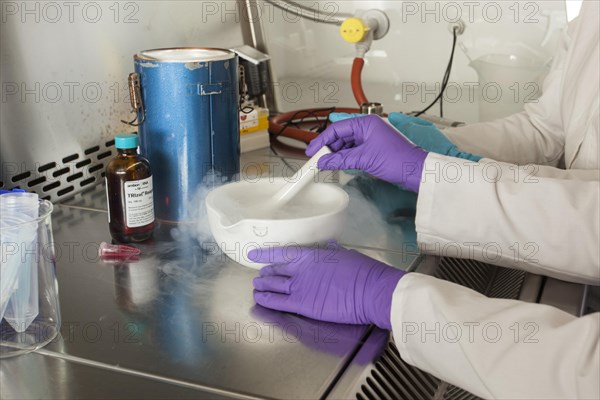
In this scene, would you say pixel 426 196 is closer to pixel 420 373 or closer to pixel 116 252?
pixel 420 373

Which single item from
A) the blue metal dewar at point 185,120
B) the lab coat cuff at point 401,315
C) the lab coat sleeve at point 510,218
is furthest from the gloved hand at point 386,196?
the lab coat cuff at point 401,315

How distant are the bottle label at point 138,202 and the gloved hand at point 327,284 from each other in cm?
27

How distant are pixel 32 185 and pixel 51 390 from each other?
0.71 metres

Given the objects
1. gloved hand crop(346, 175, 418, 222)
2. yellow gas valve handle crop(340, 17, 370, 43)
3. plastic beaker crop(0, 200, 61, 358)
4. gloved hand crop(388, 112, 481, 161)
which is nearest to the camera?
plastic beaker crop(0, 200, 61, 358)

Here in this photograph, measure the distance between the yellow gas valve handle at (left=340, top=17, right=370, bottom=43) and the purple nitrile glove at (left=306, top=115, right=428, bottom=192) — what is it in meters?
0.79

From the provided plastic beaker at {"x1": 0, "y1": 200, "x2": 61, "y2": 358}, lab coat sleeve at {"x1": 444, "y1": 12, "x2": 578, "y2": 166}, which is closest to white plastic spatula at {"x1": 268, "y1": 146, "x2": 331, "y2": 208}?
plastic beaker at {"x1": 0, "y1": 200, "x2": 61, "y2": 358}

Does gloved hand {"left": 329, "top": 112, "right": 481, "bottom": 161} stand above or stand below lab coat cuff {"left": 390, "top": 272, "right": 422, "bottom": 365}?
above

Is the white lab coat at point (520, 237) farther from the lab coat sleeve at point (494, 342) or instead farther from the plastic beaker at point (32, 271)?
the plastic beaker at point (32, 271)

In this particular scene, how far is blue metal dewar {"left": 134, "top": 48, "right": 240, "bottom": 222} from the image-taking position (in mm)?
1377

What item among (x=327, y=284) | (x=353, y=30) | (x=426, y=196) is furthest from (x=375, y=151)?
(x=353, y=30)

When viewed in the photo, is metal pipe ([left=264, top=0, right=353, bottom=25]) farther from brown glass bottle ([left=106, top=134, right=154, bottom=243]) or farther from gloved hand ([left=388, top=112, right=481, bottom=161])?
brown glass bottle ([left=106, top=134, right=154, bottom=243])

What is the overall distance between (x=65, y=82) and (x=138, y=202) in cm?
45

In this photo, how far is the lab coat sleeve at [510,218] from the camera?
130 cm

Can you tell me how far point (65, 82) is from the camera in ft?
5.20
